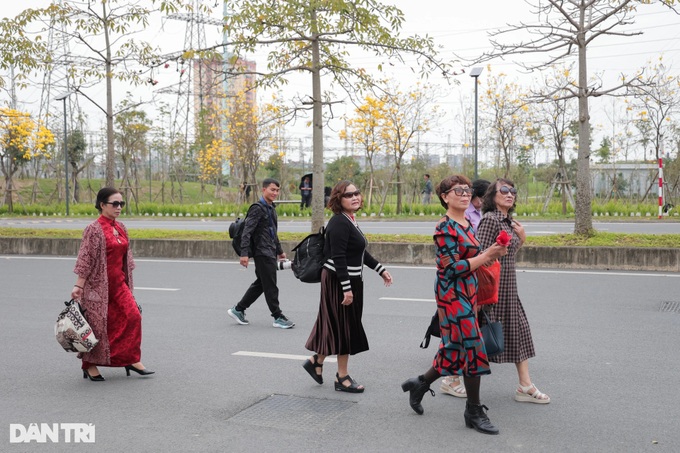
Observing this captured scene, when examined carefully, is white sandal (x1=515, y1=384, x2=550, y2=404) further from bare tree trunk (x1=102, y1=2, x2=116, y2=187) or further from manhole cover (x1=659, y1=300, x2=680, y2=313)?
bare tree trunk (x1=102, y1=2, x2=116, y2=187)

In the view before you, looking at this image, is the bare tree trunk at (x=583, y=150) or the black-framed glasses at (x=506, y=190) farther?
the bare tree trunk at (x=583, y=150)

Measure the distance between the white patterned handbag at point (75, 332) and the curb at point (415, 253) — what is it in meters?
9.39

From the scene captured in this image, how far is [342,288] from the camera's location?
5969mm

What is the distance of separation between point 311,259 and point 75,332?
79.5 inches

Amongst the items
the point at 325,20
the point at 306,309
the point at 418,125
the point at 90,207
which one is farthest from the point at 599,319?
the point at 90,207

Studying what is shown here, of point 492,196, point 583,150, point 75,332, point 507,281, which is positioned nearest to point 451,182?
point 492,196

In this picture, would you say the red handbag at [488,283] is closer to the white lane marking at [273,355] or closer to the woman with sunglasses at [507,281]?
the woman with sunglasses at [507,281]

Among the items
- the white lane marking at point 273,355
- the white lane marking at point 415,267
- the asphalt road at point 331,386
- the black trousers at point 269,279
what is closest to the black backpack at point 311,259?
the asphalt road at point 331,386

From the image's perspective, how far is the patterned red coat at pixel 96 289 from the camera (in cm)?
635

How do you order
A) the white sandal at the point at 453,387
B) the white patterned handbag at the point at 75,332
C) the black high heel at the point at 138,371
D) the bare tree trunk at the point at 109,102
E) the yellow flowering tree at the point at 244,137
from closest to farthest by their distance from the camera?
the white sandal at the point at 453,387
the white patterned handbag at the point at 75,332
the black high heel at the point at 138,371
the bare tree trunk at the point at 109,102
the yellow flowering tree at the point at 244,137

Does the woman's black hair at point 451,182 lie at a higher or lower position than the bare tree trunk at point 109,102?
lower

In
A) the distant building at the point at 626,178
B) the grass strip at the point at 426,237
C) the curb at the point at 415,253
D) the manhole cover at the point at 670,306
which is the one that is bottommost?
the manhole cover at the point at 670,306

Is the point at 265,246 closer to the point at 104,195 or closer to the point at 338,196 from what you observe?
the point at 104,195

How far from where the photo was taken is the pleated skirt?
601 cm
